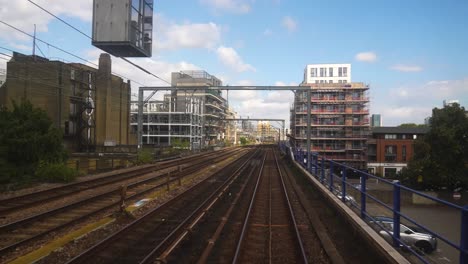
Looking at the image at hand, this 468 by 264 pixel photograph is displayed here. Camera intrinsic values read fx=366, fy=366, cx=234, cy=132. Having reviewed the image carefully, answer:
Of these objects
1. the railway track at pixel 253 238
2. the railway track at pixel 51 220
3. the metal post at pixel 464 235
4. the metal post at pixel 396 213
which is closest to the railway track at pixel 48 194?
the railway track at pixel 51 220

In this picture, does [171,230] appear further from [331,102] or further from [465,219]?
[331,102]

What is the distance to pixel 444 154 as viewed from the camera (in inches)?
1566

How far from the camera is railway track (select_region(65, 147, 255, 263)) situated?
7.09m

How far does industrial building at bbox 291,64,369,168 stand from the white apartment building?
2615 centimetres

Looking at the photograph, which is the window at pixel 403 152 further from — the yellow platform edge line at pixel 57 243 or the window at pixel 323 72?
the yellow platform edge line at pixel 57 243

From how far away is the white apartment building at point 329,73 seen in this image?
89.4 m

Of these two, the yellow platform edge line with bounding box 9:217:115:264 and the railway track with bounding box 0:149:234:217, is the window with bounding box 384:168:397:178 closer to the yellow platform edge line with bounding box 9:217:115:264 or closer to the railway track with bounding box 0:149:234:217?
the railway track with bounding box 0:149:234:217

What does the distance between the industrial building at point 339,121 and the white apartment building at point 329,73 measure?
26155 mm

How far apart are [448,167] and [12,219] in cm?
4198

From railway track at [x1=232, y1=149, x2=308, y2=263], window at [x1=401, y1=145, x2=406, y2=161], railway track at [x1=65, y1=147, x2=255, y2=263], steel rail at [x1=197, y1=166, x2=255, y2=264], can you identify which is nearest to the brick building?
window at [x1=401, y1=145, x2=406, y2=161]

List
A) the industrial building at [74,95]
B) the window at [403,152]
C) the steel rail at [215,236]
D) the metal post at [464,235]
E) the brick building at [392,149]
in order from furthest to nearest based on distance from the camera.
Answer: the window at [403,152]
the brick building at [392,149]
the industrial building at [74,95]
the steel rail at [215,236]
the metal post at [464,235]

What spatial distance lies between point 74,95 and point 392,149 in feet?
157

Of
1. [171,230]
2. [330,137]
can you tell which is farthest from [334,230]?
[330,137]

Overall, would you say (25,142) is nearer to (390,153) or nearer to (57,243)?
(57,243)
